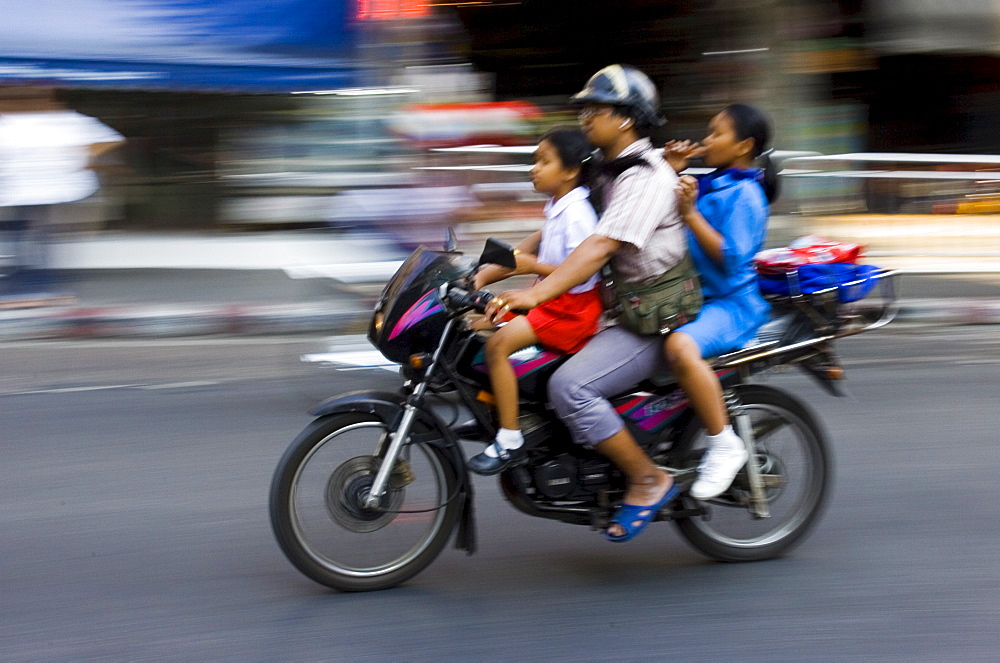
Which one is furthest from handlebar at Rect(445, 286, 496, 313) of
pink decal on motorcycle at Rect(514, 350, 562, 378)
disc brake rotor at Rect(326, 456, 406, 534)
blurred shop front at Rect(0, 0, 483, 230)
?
blurred shop front at Rect(0, 0, 483, 230)

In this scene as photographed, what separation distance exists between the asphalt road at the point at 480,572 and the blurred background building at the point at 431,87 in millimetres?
3594

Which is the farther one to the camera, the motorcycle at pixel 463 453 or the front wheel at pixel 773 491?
the front wheel at pixel 773 491

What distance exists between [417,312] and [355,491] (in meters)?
0.63

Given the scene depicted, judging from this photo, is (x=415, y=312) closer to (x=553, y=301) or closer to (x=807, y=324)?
(x=553, y=301)

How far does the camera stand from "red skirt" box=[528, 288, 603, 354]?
12.8 feet

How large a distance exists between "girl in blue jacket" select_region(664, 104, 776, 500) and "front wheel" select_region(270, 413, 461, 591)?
2.81 ft

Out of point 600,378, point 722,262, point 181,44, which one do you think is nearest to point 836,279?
point 722,262

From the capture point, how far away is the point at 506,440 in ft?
12.7

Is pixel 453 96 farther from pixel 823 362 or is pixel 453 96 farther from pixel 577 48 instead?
pixel 823 362

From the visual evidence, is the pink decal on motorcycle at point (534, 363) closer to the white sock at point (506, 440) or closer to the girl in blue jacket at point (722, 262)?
the white sock at point (506, 440)

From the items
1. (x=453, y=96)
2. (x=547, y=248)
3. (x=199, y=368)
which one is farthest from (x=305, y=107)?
(x=547, y=248)

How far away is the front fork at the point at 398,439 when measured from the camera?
12.6 ft

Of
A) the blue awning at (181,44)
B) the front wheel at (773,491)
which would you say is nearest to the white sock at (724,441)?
the front wheel at (773,491)

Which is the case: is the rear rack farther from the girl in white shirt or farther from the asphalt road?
the asphalt road
